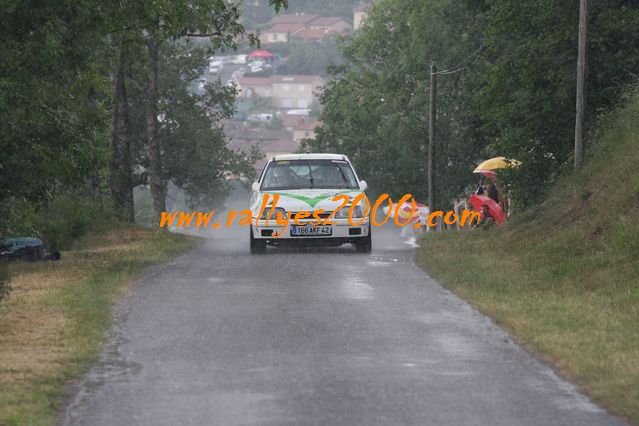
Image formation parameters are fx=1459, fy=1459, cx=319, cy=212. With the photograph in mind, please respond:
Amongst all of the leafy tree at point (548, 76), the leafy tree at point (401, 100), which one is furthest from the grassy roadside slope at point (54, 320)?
the leafy tree at point (401, 100)

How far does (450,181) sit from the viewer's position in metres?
72.0

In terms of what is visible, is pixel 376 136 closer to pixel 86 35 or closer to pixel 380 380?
pixel 86 35

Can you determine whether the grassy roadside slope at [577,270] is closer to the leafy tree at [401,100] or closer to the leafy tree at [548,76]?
the leafy tree at [548,76]

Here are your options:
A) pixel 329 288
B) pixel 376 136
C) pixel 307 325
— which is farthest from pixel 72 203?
pixel 376 136

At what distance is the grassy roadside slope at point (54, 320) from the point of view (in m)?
9.86

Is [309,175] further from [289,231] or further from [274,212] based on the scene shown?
[289,231]

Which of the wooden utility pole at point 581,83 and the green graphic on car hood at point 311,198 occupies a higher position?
the wooden utility pole at point 581,83

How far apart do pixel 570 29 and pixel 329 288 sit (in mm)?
12903

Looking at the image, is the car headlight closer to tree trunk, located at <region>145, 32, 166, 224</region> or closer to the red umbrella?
the red umbrella

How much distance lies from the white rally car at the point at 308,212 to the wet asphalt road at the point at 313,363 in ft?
19.2

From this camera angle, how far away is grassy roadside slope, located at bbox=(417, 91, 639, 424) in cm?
1141

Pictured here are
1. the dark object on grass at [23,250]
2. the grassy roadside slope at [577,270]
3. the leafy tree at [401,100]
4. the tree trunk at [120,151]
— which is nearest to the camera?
the grassy roadside slope at [577,270]

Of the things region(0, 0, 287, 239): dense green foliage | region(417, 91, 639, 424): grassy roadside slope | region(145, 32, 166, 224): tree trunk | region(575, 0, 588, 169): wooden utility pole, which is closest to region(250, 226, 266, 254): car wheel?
region(417, 91, 639, 424): grassy roadside slope

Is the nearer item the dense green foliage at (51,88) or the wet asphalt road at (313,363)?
the wet asphalt road at (313,363)
